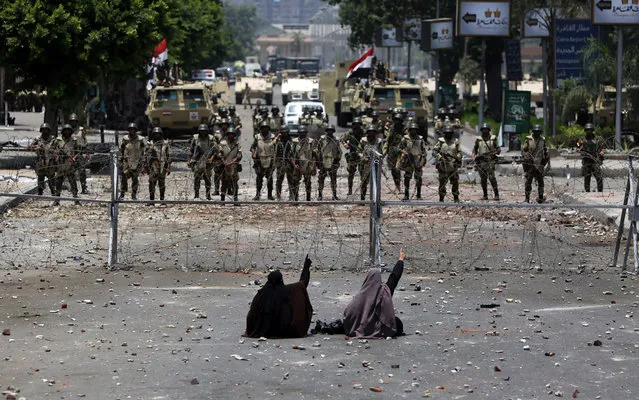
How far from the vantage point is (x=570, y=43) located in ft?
131

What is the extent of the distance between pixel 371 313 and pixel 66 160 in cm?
1216

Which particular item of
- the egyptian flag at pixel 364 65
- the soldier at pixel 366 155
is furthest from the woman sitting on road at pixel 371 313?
the egyptian flag at pixel 364 65

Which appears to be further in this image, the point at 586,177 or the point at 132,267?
the point at 586,177

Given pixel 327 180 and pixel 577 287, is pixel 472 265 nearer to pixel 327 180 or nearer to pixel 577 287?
pixel 577 287

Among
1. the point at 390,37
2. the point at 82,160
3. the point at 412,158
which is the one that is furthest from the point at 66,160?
the point at 390,37

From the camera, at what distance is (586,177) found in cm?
2367

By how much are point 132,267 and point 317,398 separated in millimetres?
6389

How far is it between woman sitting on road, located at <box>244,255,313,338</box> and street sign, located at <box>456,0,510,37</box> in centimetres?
3139

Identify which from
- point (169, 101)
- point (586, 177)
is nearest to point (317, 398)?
point (586, 177)

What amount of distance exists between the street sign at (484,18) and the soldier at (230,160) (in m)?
20.5

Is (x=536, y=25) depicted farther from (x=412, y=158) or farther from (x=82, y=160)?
(x=82, y=160)

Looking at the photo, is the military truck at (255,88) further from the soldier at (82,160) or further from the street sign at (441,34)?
the soldier at (82,160)

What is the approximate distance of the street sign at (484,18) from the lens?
1641 inches

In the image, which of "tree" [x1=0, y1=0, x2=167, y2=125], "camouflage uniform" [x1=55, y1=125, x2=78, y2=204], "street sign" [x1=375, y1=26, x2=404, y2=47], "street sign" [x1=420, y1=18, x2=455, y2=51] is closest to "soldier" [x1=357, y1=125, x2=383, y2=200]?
"camouflage uniform" [x1=55, y1=125, x2=78, y2=204]
